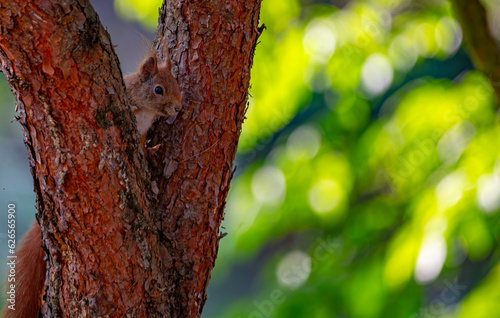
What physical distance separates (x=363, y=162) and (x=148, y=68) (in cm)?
125

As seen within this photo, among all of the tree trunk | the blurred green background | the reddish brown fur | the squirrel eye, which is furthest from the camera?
the blurred green background

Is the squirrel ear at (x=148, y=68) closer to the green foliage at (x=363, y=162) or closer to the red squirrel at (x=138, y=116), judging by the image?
the red squirrel at (x=138, y=116)

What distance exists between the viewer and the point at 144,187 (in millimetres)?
1124

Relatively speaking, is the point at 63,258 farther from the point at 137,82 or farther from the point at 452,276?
the point at 452,276

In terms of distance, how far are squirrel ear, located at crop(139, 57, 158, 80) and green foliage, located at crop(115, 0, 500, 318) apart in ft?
2.60

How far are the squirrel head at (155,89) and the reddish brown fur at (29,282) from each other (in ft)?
1.59

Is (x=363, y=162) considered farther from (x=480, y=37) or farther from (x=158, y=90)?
(x=158, y=90)

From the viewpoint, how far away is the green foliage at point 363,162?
7.21ft

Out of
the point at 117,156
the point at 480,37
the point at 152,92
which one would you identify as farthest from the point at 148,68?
the point at 480,37

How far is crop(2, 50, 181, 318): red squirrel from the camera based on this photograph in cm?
119

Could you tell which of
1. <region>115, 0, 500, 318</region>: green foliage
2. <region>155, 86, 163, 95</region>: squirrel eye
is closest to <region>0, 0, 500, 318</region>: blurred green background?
<region>115, 0, 500, 318</region>: green foliage

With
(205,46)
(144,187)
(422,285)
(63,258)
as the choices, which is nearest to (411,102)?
(422,285)

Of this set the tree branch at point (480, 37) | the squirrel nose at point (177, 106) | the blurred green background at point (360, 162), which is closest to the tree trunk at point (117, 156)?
the squirrel nose at point (177, 106)

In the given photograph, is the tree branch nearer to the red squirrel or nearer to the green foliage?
the green foliage
